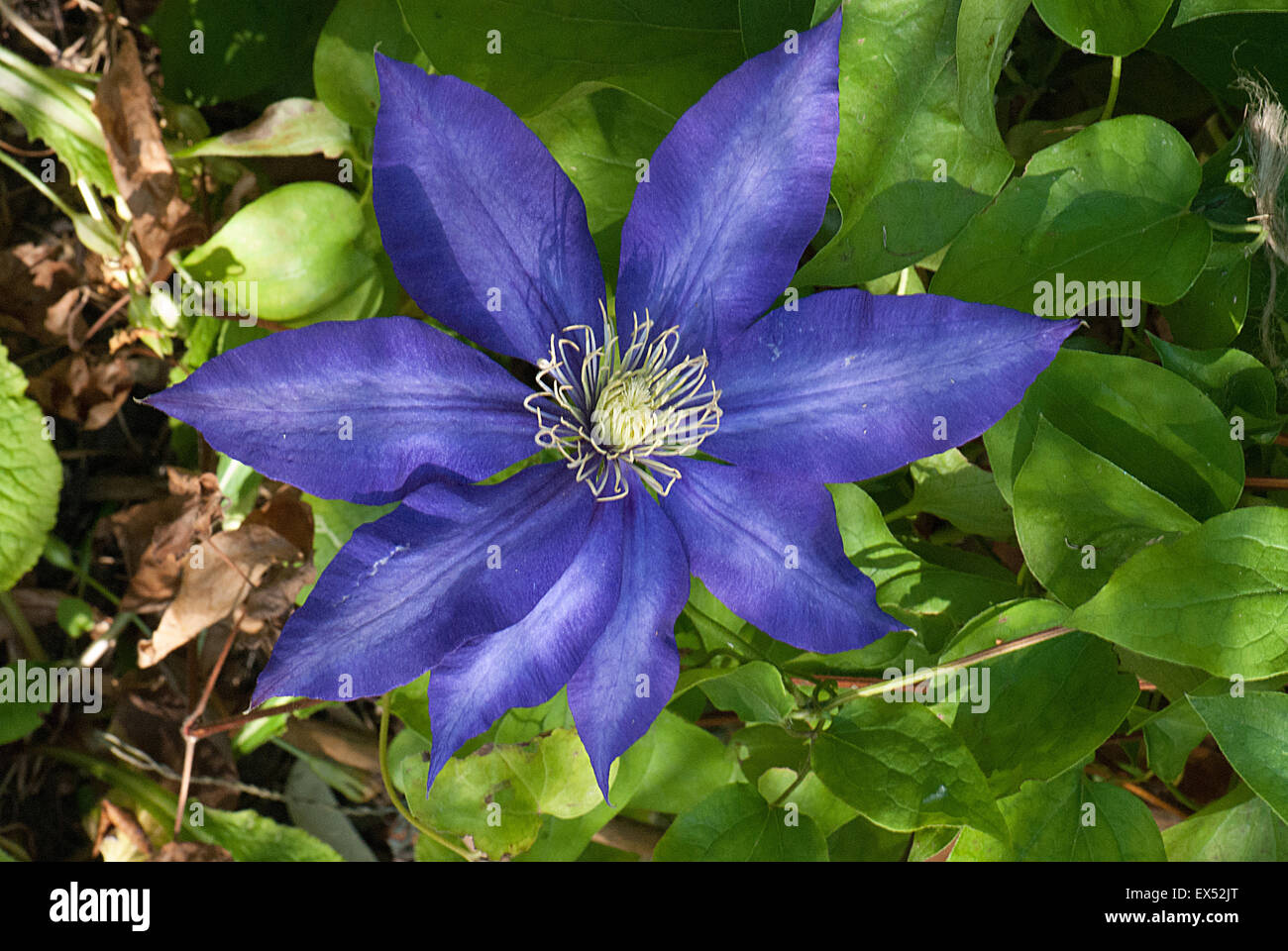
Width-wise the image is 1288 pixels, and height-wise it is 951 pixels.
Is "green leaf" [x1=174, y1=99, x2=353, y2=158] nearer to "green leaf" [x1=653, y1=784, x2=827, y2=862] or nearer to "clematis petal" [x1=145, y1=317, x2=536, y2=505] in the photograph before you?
"clematis petal" [x1=145, y1=317, x2=536, y2=505]

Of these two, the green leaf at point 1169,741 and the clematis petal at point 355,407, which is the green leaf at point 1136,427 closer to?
the green leaf at point 1169,741

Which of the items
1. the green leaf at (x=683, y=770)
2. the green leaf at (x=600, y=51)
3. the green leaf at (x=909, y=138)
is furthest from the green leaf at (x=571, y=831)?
the green leaf at (x=600, y=51)

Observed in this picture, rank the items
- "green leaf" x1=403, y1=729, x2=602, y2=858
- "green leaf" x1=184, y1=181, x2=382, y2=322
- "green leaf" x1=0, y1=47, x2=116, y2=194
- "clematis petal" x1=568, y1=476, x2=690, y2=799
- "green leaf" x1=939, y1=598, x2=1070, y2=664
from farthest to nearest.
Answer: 1. "green leaf" x1=0, y1=47, x2=116, y2=194
2. "green leaf" x1=184, y1=181, x2=382, y2=322
3. "green leaf" x1=403, y1=729, x2=602, y2=858
4. "green leaf" x1=939, y1=598, x2=1070, y2=664
5. "clematis petal" x1=568, y1=476, x2=690, y2=799

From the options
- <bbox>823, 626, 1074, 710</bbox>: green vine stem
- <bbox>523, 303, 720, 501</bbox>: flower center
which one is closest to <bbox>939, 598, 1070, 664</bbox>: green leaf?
<bbox>823, 626, 1074, 710</bbox>: green vine stem

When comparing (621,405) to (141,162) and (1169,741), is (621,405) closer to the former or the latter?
(1169,741)

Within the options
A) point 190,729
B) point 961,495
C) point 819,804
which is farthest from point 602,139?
point 190,729

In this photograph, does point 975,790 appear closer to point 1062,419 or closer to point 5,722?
point 1062,419

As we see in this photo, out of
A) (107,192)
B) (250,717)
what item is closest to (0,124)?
(107,192)
